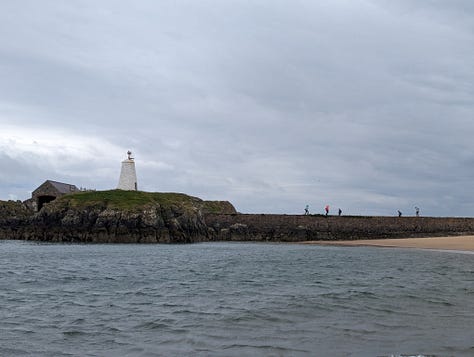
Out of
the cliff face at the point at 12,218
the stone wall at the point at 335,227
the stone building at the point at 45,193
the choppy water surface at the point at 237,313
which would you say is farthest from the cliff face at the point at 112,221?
the choppy water surface at the point at 237,313

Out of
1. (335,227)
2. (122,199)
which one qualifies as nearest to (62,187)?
(122,199)

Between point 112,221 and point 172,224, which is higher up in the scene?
point 112,221

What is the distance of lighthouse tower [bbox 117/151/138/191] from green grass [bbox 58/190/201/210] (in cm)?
526

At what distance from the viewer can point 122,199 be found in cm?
6956

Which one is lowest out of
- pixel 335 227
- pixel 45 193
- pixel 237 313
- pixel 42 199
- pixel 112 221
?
pixel 237 313

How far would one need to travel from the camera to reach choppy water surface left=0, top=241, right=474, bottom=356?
10.7 m

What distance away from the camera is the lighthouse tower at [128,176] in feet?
266

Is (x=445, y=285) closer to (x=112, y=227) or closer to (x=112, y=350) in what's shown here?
(x=112, y=350)

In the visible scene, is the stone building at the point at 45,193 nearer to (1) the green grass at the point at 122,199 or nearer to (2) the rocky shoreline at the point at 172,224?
(2) the rocky shoreline at the point at 172,224

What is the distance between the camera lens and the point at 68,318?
46.1 ft

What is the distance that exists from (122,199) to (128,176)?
12319 millimetres

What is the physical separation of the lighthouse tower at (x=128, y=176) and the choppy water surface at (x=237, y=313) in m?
54.2

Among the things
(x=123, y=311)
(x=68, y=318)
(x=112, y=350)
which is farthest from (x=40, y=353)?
(x=123, y=311)

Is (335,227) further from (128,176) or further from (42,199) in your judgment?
(42,199)
